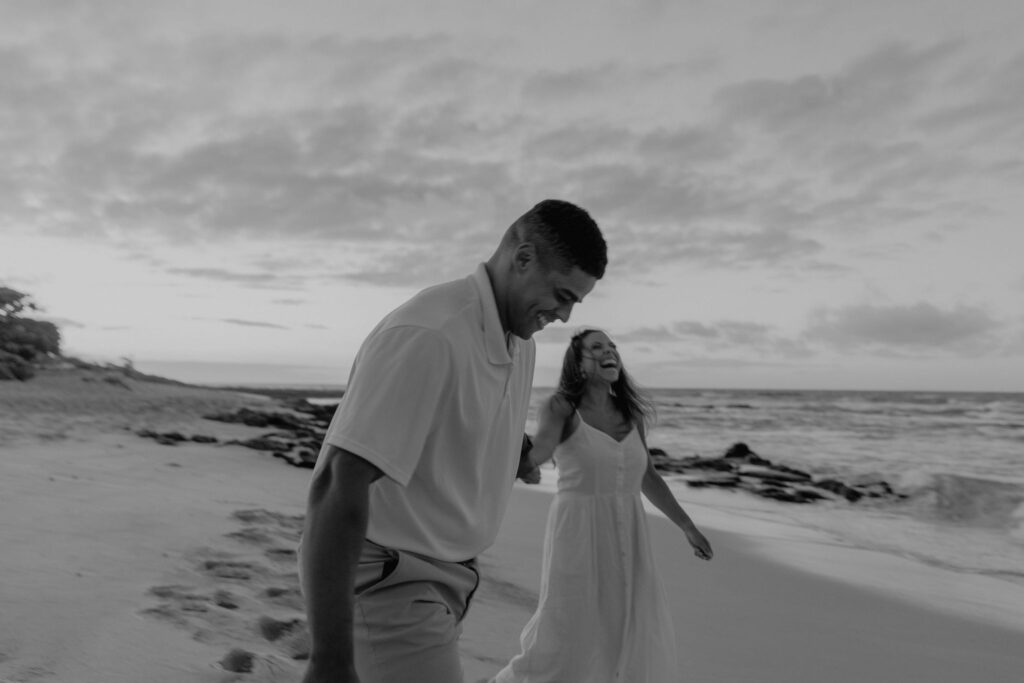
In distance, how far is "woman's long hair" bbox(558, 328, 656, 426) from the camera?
4531 mm

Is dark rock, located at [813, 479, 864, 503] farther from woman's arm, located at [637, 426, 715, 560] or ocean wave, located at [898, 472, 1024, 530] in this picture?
woman's arm, located at [637, 426, 715, 560]

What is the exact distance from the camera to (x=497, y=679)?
12.5ft

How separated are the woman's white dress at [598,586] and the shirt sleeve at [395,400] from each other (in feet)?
7.72

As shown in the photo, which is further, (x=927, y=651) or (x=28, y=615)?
(x=927, y=651)

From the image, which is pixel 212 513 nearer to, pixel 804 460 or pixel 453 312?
pixel 453 312

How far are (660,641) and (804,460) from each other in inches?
659

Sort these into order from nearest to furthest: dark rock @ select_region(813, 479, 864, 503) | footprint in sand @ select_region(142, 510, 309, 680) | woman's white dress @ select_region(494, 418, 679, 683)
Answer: footprint in sand @ select_region(142, 510, 309, 680)
woman's white dress @ select_region(494, 418, 679, 683)
dark rock @ select_region(813, 479, 864, 503)

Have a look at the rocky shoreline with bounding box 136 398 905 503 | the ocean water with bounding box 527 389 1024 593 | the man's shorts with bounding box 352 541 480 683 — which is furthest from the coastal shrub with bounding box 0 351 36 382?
the man's shorts with bounding box 352 541 480 683

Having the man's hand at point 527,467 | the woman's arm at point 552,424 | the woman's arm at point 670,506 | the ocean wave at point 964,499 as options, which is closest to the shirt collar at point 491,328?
the man's hand at point 527,467

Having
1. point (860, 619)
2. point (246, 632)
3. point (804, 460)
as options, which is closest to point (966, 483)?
point (804, 460)

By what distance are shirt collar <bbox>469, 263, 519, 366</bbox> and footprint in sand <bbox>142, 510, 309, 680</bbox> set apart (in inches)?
72.7

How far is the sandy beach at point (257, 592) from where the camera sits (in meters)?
3.38

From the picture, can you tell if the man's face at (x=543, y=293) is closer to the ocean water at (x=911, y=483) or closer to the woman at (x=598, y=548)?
the woman at (x=598, y=548)

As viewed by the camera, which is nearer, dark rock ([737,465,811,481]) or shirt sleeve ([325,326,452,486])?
shirt sleeve ([325,326,452,486])
